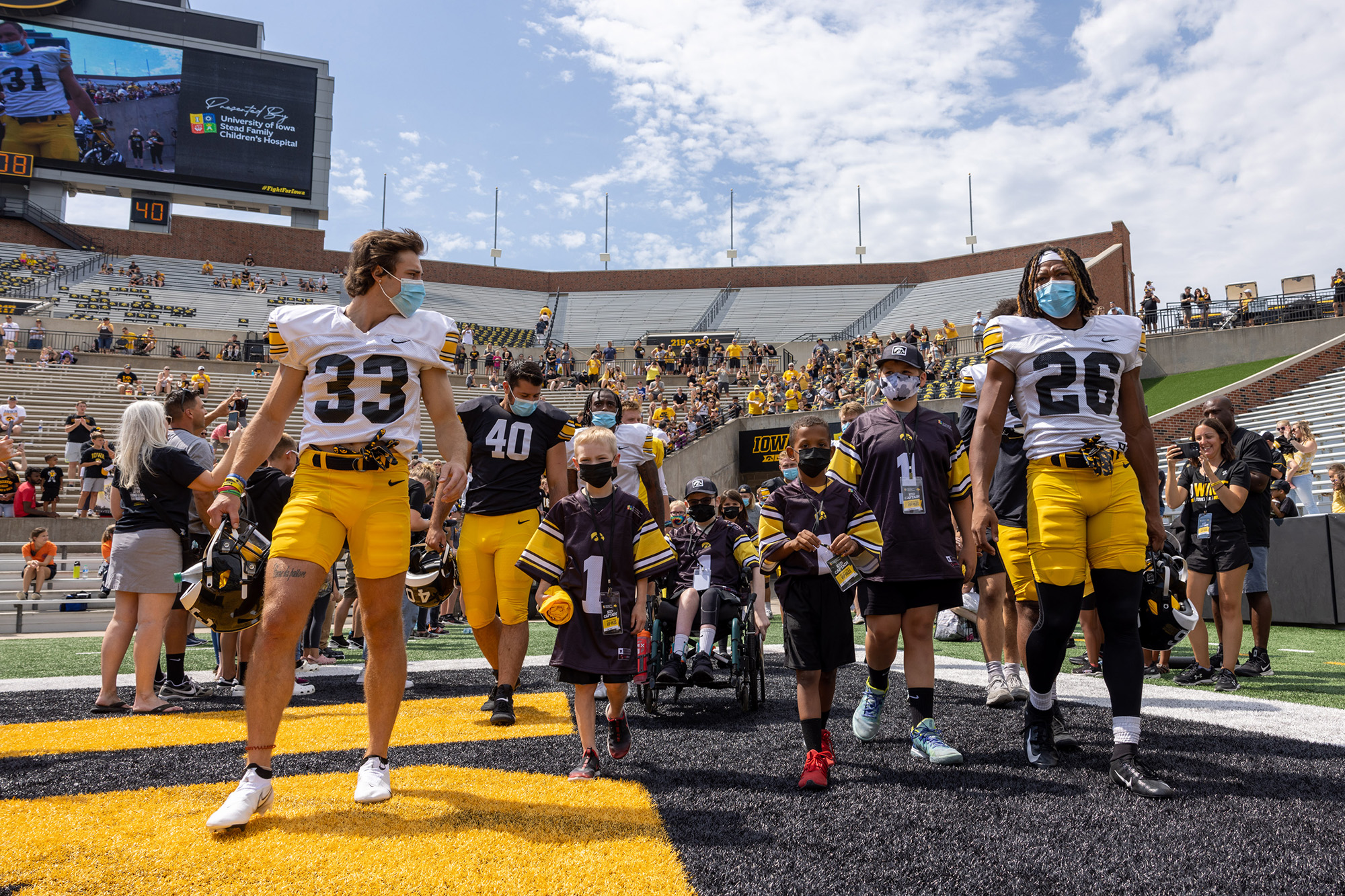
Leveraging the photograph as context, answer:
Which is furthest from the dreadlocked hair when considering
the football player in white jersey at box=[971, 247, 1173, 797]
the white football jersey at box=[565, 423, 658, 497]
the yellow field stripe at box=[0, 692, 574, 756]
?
the yellow field stripe at box=[0, 692, 574, 756]

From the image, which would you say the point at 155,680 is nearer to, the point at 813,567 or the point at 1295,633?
the point at 813,567

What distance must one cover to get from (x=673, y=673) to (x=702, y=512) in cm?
142

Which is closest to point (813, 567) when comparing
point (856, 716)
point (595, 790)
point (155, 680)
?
point (856, 716)

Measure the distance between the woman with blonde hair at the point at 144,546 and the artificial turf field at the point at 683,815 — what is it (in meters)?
0.47

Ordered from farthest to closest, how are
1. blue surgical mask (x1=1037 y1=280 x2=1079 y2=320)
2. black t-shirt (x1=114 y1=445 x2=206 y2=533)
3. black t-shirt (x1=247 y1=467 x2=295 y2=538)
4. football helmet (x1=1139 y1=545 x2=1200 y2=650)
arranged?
1. black t-shirt (x1=247 y1=467 x2=295 y2=538)
2. black t-shirt (x1=114 y1=445 x2=206 y2=533)
3. football helmet (x1=1139 y1=545 x2=1200 y2=650)
4. blue surgical mask (x1=1037 y1=280 x2=1079 y2=320)

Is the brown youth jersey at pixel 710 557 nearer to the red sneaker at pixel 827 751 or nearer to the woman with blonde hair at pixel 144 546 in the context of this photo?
the red sneaker at pixel 827 751

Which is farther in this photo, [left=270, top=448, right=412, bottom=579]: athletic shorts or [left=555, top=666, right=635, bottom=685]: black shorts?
[left=555, top=666, right=635, bottom=685]: black shorts

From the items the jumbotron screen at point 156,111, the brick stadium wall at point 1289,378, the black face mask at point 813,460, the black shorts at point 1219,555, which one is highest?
the jumbotron screen at point 156,111

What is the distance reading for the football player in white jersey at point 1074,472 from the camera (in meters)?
3.42

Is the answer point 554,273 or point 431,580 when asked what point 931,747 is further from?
point 554,273

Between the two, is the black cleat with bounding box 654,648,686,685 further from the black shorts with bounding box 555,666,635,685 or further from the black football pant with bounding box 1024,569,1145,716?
the black football pant with bounding box 1024,569,1145,716

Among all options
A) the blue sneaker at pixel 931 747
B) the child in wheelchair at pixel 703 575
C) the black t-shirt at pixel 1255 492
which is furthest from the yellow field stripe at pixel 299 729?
the black t-shirt at pixel 1255 492

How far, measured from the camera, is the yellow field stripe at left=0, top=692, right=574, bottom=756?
166 inches

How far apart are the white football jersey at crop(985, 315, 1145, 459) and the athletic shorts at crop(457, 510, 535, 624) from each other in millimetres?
Answer: 2844
